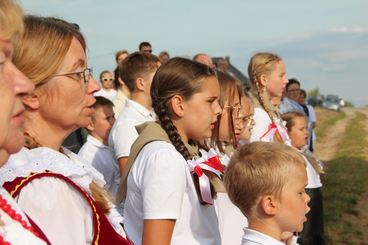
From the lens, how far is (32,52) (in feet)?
7.09

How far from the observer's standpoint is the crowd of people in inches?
76.7

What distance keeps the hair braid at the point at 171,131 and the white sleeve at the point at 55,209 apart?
1060 mm

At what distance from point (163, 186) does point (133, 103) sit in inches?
89.8

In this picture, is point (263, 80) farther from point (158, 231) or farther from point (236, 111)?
point (158, 231)

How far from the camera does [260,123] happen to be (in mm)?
5492

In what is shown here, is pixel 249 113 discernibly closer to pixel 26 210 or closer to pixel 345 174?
pixel 26 210

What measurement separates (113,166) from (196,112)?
7.32 ft

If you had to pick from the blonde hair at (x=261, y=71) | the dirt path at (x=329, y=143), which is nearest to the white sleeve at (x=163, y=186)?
the blonde hair at (x=261, y=71)

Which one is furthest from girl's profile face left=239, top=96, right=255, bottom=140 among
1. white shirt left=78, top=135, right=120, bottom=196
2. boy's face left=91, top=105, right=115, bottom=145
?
boy's face left=91, top=105, right=115, bottom=145

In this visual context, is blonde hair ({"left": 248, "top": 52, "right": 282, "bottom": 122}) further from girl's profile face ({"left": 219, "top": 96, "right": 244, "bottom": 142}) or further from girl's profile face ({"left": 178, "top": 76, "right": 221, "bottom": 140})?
girl's profile face ({"left": 178, "top": 76, "right": 221, "bottom": 140})

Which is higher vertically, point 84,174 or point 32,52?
point 32,52

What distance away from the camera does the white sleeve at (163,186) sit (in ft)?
9.25

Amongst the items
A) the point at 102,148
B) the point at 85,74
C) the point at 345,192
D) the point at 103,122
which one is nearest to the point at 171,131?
the point at 85,74

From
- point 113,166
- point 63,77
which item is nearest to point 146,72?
point 113,166
